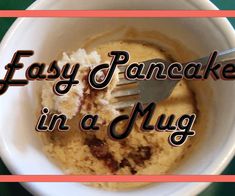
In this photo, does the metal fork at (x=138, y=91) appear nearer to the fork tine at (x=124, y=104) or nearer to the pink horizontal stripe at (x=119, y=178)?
the fork tine at (x=124, y=104)

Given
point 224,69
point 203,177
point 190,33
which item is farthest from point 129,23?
point 203,177

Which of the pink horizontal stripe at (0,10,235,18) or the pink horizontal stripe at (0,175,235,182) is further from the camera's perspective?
the pink horizontal stripe at (0,10,235,18)

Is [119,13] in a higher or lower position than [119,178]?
higher

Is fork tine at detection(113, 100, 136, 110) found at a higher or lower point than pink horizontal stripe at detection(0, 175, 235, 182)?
higher

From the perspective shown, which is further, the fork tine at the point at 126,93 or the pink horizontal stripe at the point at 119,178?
the fork tine at the point at 126,93

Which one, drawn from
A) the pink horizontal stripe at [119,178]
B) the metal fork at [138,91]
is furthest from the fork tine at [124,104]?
the pink horizontal stripe at [119,178]

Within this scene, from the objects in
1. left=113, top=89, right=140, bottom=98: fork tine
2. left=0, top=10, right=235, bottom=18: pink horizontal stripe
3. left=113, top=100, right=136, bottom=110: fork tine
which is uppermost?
left=0, top=10, right=235, bottom=18: pink horizontal stripe

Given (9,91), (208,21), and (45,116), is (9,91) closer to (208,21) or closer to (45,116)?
(45,116)

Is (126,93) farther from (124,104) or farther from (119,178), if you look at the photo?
(119,178)

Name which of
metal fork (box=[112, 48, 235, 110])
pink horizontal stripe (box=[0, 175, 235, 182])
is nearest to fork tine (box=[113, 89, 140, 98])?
metal fork (box=[112, 48, 235, 110])

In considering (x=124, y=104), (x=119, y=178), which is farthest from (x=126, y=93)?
(x=119, y=178)

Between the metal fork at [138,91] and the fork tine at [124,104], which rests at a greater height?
the metal fork at [138,91]

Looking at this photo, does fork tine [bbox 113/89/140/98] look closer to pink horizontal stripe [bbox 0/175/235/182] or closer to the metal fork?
the metal fork
